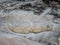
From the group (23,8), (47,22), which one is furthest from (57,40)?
(23,8)

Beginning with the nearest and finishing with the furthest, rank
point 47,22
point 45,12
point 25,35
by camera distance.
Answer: point 25,35 → point 47,22 → point 45,12

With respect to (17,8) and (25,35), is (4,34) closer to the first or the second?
(25,35)

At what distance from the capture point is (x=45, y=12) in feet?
4.22

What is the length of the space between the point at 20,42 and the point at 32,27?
0.23 meters

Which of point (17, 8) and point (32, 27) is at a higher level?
point (17, 8)

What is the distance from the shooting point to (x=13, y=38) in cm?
99

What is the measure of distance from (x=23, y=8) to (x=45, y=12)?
20cm

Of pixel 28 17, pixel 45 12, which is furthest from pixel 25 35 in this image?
pixel 45 12

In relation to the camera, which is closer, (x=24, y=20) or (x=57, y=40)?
(x=57, y=40)

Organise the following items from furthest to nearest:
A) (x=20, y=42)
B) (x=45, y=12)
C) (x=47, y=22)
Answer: (x=45, y=12), (x=47, y=22), (x=20, y=42)

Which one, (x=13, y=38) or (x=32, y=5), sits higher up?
(x=32, y=5)

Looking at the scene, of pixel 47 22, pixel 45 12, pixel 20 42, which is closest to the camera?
pixel 20 42

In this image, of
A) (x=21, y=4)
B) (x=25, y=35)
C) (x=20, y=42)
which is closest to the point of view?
(x=20, y=42)

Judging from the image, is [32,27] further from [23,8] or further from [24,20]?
[23,8]
